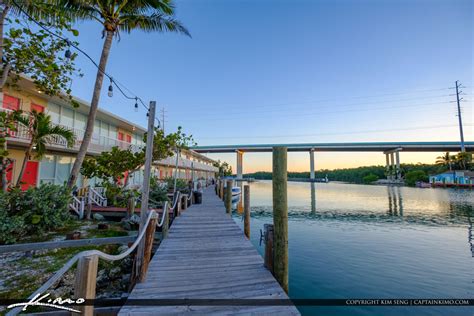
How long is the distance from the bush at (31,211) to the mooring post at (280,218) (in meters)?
7.59

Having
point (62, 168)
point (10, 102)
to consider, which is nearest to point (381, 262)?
point (62, 168)

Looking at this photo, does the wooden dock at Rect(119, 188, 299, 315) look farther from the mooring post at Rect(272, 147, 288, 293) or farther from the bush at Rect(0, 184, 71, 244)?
the bush at Rect(0, 184, 71, 244)

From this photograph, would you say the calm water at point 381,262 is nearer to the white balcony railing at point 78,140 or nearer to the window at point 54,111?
the white balcony railing at point 78,140

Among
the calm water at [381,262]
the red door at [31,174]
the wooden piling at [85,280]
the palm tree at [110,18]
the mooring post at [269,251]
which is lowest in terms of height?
the calm water at [381,262]

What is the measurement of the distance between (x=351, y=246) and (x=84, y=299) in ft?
34.8

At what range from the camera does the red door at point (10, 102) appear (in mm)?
10724

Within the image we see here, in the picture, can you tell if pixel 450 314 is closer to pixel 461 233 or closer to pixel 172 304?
pixel 172 304

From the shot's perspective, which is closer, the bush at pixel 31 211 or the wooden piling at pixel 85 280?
the wooden piling at pixel 85 280

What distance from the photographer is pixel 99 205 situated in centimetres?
1100

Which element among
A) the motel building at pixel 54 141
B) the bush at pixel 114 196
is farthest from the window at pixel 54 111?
the bush at pixel 114 196

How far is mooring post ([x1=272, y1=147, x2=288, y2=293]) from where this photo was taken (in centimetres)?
438

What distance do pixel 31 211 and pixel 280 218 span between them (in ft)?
26.6

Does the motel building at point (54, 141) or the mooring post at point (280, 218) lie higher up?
the motel building at point (54, 141)

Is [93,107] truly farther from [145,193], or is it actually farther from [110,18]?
[145,193]
